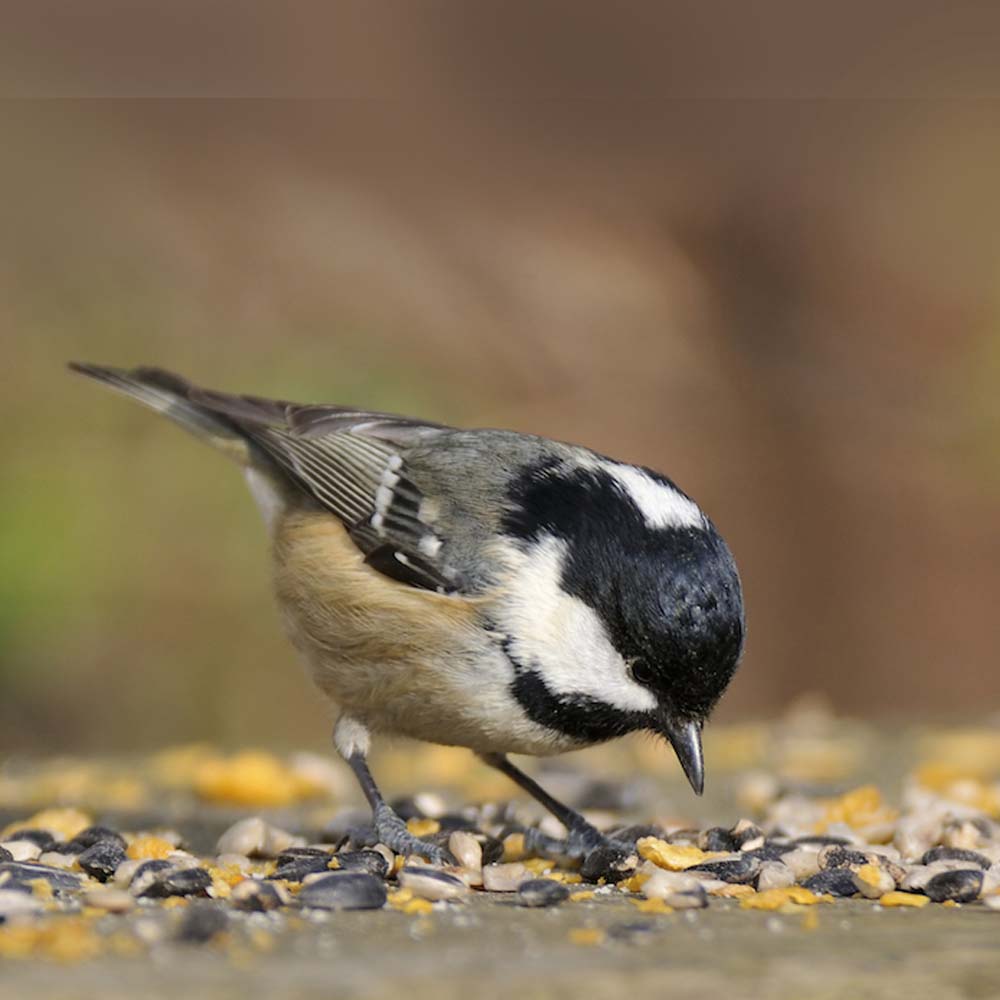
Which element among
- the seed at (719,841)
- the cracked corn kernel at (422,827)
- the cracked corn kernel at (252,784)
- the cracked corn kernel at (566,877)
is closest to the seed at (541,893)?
the cracked corn kernel at (566,877)

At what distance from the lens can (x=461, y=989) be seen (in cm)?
186

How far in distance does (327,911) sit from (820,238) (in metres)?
8.59

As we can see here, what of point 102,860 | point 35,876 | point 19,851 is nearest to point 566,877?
point 102,860

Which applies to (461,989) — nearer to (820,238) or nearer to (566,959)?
(566,959)

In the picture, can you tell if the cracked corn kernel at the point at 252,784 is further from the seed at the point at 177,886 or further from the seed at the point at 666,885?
the seed at the point at 666,885

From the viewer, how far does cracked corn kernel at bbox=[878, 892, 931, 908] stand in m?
2.67

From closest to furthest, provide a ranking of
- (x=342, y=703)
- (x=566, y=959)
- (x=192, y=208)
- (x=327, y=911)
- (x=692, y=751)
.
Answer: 1. (x=566, y=959)
2. (x=327, y=911)
3. (x=692, y=751)
4. (x=342, y=703)
5. (x=192, y=208)

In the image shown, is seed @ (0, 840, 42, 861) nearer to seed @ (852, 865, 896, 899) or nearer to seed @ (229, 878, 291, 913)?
seed @ (229, 878, 291, 913)

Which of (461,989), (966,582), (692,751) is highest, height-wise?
(966,582)

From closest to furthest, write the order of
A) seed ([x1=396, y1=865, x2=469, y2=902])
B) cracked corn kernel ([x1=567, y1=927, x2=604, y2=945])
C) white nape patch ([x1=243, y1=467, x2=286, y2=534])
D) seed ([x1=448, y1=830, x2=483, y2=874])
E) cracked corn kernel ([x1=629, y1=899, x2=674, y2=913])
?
cracked corn kernel ([x1=567, y1=927, x2=604, y2=945]) < cracked corn kernel ([x1=629, y1=899, x2=674, y2=913]) < seed ([x1=396, y1=865, x2=469, y2=902]) < seed ([x1=448, y1=830, x2=483, y2=874]) < white nape patch ([x1=243, y1=467, x2=286, y2=534])

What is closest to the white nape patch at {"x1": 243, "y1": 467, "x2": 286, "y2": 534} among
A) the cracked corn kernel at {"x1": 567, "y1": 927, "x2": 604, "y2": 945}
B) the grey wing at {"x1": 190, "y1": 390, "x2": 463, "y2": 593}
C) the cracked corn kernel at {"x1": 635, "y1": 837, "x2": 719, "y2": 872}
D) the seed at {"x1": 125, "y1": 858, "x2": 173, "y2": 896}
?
the grey wing at {"x1": 190, "y1": 390, "x2": 463, "y2": 593}

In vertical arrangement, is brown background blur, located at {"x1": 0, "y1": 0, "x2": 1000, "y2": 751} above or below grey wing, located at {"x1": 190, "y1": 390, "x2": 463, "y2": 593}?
above

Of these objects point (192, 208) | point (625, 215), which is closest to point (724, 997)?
point (192, 208)

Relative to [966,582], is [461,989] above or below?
below
